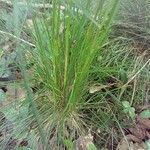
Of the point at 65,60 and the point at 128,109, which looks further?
the point at 128,109

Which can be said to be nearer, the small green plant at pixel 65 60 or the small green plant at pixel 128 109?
the small green plant at pixel 65 60

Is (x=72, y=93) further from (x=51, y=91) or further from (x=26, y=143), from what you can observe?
(x=26, y=143)

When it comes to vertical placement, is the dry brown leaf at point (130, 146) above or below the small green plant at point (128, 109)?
below

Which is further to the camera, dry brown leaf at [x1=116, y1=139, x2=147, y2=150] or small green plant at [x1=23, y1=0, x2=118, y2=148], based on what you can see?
dry brown leaf at [x1=116, y1=139, x2=147, y2=150]

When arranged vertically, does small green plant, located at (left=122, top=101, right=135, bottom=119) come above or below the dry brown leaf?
above

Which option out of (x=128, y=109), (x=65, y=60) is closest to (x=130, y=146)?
(x=128, y=109)

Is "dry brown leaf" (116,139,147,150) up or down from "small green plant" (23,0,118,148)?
down

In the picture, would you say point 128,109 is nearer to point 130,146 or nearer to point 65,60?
point 130,146

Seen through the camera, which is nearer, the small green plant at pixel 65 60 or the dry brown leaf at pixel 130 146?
the small green plant at pixel 65 60

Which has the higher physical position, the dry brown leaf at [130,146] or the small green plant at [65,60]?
the small green plant at [65,60]

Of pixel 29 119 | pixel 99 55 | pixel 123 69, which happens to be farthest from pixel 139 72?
pixel 29 119

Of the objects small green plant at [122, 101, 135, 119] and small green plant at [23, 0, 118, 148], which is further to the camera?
small green plant at [122, 101, 135, 119]
